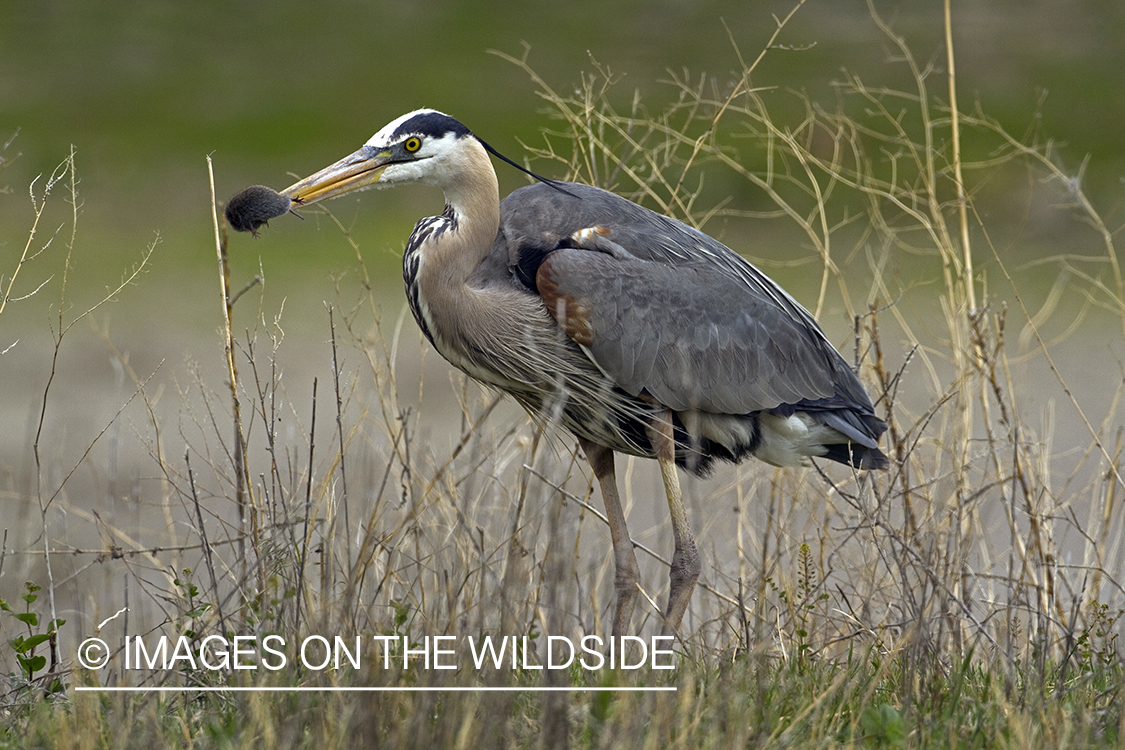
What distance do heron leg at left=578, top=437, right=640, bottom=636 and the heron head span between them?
1102 mm

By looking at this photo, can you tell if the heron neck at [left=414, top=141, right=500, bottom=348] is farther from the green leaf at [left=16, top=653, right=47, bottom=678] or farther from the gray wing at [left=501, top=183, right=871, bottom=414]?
the green leaf at [left=16, top=653, right=47, bottom=678]

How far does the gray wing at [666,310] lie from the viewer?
13.1 feet

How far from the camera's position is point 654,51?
81.6ft

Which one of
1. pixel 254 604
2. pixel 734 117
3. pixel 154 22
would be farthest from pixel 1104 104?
pixel 254 604

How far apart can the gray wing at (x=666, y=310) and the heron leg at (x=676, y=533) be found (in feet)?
0.37

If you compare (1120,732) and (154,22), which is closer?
(1120,732)

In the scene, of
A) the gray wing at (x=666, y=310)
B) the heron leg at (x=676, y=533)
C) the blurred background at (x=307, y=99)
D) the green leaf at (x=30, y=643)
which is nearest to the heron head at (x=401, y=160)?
the gray wing at (x=666, y=310)

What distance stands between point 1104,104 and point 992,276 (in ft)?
29.6

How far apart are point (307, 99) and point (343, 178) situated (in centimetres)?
2090

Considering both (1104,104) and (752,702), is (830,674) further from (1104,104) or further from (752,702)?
(1104,104)

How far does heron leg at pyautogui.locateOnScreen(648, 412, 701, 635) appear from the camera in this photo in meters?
4.14

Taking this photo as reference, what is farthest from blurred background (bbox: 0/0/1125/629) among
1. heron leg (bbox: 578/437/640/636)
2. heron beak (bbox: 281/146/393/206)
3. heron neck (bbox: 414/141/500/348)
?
heron beak (bbox: 281/146/393/206)

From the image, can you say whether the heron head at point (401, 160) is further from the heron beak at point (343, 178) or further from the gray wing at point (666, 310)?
the gray wing at point (666, 310)

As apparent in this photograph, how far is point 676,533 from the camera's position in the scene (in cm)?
426
